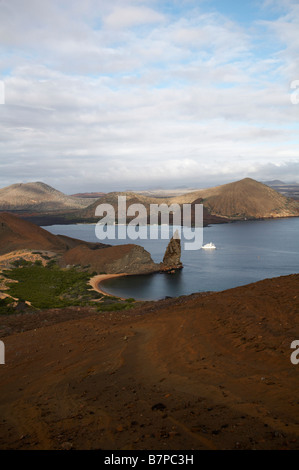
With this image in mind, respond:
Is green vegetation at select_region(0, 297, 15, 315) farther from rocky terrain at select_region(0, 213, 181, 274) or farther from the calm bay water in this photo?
rocky terrain at select_region(0, 213, 181, 274)

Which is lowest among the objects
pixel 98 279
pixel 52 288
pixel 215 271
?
pixel 98 279

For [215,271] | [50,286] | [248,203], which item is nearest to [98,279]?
[50,286]

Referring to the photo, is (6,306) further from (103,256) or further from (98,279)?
(103,256)

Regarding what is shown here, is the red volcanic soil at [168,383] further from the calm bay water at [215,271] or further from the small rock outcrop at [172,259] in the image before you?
the small rock outcrop at [172,259]

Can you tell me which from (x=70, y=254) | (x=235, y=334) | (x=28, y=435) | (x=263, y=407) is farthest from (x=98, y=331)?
(x=70, y=254)

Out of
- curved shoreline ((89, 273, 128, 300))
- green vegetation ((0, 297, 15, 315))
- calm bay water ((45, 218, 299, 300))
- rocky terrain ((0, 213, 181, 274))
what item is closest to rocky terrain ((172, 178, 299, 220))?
calm bay water ((45, 218, 299, 300))

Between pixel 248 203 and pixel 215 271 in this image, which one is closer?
pixel 215 271

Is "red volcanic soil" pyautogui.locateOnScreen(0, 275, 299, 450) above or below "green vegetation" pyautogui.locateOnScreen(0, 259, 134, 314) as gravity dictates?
above
